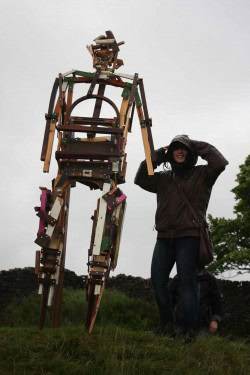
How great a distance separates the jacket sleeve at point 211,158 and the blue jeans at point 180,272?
Answer: 685 mm

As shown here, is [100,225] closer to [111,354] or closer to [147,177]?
[147,177]

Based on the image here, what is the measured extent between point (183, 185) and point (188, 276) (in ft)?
3.10

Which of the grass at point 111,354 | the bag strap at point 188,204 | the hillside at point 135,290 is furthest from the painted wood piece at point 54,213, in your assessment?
the hillside at point 135,290

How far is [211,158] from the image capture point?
6.92m

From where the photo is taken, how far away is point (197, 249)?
6867mm

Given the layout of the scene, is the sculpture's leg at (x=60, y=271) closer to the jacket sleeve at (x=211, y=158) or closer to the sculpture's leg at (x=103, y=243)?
the sculpture's leg at (x=103, y=243)

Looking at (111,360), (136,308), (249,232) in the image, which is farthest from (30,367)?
(249,232)

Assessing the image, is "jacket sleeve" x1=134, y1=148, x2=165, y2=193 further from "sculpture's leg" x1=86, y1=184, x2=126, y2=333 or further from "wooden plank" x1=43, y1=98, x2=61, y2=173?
"wooden plank" x1=43, y1=98, x2=61, y2=173

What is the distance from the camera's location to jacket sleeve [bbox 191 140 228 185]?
6.87 m

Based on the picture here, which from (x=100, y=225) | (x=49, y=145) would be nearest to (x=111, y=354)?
(x=100, y=225)

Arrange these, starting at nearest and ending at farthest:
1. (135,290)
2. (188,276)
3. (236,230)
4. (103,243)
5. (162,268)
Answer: (103,243)
(188,276)
(162,268)
(135,290)
(236,230)

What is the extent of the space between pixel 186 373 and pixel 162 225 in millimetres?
1981

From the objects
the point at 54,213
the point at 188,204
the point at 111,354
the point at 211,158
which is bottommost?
the point at 111,354

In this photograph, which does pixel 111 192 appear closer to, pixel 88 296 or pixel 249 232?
pixel 88 296
